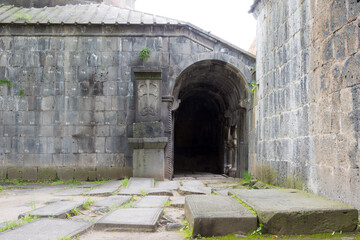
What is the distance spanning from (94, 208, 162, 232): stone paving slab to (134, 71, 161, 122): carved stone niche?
15.7 feet

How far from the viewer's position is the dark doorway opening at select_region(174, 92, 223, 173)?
52.5ft

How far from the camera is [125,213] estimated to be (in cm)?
391

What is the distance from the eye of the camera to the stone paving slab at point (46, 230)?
114 inches

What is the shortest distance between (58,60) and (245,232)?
7.47 metres

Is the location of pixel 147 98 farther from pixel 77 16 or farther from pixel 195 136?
pixel 195 136

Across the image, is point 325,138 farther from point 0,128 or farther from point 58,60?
point 0,128

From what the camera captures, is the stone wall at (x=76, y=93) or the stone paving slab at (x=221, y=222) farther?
the stone wall at (x=76, y=93)

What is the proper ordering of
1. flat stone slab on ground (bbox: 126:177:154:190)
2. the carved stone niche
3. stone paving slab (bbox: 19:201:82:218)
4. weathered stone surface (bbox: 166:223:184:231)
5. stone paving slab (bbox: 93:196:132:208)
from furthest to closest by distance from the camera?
1. the carved stone niche
2. flat stone slab on ground (bbox: 126:177:154:190)
3. stone paving slab (bbox: 93:196:132:208)
4. stone paving slab (bbox: 19:201:82:218)
5. weathered stone surface (bbox: 166:223:184:231)

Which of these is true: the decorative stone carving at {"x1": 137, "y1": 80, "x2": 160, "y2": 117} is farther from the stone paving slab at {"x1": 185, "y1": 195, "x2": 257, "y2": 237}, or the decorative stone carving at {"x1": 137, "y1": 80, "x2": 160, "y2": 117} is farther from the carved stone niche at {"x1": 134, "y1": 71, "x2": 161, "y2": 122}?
the stone paving slab at {"x1": 185, "y1": 195, "x2": 257, "y2": 237}

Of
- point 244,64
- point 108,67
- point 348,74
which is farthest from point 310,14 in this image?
point 108,67

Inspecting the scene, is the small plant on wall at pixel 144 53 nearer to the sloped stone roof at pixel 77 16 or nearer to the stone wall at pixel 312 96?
the sloped stone roof at pixel 77 16

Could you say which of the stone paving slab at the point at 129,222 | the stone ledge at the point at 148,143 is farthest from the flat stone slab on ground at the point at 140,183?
the stone paving slab at the point at 129,222

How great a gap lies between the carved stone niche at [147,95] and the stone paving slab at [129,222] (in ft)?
15.7

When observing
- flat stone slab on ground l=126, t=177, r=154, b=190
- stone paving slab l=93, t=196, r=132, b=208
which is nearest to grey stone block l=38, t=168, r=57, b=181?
flat stone slab on ground l=126, t=177, r=154, b=190
